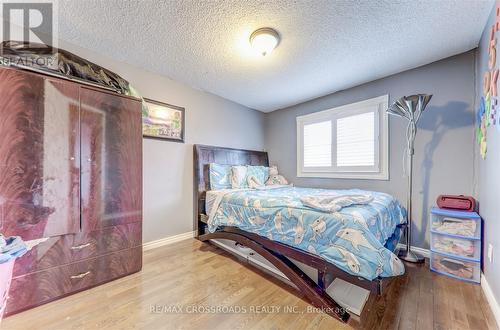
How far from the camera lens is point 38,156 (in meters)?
1.48

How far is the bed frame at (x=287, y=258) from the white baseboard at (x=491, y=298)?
0.62 m

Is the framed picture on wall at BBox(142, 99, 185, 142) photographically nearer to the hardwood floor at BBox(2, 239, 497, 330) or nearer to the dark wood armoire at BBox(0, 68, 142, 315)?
the dark wood armoire at BBox(0, 68, 142, 315)

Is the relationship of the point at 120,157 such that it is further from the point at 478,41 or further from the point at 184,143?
the point at 478,41

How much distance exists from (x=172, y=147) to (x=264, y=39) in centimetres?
184

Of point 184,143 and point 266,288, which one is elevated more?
point 184,143

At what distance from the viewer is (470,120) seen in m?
2.13

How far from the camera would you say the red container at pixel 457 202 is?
6.36 ft

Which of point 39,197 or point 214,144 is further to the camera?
point 214,144

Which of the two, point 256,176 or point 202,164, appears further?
point 256,176

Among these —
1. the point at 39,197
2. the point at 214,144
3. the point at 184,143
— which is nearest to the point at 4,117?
the point at 39,197

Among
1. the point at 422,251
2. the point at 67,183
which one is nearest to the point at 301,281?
the point at 422,251

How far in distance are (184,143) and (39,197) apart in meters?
1.72

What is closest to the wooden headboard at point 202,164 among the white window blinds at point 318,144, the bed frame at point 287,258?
the bed frame at point 287,258

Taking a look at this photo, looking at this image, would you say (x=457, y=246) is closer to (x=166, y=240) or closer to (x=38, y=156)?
(x=166, y=240)
